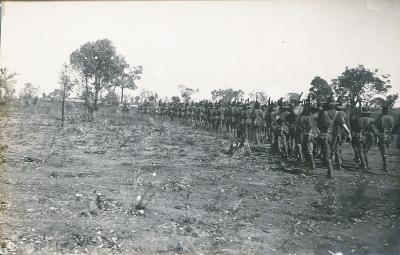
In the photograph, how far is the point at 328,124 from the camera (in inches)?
430

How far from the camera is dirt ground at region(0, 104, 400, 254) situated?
639 cm

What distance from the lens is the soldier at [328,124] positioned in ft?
35.6

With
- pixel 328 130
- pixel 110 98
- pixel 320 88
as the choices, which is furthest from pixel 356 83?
pixel 110 98

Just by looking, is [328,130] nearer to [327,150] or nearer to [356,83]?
[327,150]

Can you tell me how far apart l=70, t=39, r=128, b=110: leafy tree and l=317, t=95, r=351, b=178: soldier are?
16.1m

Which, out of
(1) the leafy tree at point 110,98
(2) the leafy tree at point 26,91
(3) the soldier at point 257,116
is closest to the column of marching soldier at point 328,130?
(3) the soldier at point 257,116

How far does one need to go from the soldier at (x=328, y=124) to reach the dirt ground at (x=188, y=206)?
66cm

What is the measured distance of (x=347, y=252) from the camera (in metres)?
6.41

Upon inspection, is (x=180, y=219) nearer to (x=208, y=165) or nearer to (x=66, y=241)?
(x=66, y=241)

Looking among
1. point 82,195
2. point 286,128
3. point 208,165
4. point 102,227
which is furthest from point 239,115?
point 102,227

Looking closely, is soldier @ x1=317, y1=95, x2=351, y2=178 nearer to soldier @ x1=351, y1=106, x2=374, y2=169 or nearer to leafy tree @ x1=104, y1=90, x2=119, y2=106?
soldier @ x1=351, y1=106, x2=374, y2=169

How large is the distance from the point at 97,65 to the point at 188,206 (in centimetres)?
1869

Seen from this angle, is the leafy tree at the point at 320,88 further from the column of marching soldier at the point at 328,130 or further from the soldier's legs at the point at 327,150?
the soldier's legs at the point at 327,150

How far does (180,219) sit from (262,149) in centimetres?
988
